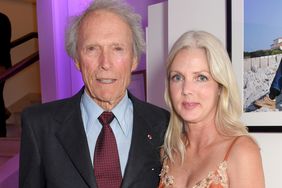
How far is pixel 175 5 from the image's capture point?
223 centimetres

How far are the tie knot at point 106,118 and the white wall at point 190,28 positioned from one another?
68 centimetres

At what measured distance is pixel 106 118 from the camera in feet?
5.45

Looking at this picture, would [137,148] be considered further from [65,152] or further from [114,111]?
[65,152]

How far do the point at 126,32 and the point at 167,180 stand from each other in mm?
654

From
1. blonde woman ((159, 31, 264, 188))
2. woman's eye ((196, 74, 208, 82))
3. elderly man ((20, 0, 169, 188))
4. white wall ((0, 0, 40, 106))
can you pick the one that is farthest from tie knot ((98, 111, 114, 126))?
white wall ((0, 0, 40, 106))

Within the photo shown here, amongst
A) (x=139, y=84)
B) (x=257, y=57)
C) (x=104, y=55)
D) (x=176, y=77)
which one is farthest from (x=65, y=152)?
(x=139, y=84)

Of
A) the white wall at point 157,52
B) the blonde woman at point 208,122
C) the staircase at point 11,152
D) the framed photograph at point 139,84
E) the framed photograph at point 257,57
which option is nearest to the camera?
the blonde woman at point 208,122

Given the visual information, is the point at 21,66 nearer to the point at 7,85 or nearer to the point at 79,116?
the point at 7,85

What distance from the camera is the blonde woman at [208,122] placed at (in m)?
1.49

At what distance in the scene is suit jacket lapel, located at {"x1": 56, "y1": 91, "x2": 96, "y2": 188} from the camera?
1522mm

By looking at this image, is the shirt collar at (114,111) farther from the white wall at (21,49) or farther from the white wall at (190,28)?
the white wall at (21,49)

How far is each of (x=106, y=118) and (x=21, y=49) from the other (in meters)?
5.23

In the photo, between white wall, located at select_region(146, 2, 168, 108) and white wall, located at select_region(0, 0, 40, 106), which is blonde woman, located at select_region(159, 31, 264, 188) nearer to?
white wall, located at select_region(146, 2, 168, 108)

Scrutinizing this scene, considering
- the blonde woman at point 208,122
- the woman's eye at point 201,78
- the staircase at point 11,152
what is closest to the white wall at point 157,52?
the blonde woman at point 208,122
